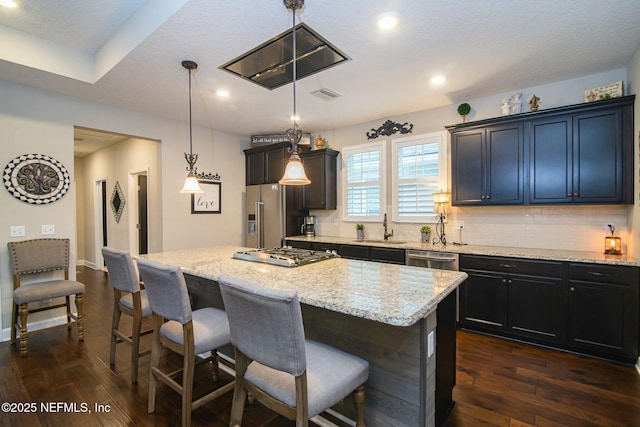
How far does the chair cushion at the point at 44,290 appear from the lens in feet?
9.53

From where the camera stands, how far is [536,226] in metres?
3.45

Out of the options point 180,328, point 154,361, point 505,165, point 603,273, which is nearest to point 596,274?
point 603,273

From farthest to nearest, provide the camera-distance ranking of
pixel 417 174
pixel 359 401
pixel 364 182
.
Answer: pixel 364 182, pixel 417 174, pixel 359 401

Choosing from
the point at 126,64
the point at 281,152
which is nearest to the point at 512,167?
the point at 281,152

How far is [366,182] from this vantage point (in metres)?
4.75

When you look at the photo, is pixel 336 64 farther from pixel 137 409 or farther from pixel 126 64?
pixel 137 409

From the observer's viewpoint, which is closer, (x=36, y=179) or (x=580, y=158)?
(x=580, y=158)

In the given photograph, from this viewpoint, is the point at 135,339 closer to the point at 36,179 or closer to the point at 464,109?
the point at 36,179

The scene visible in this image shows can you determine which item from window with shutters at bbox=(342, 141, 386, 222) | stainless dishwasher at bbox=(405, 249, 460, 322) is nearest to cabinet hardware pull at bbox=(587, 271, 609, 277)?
stainless dishwasher at bbox=(405, 249, 460, 322)

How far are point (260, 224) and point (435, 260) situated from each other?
2.87 metres

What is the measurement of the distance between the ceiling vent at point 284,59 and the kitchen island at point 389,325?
1.79 m

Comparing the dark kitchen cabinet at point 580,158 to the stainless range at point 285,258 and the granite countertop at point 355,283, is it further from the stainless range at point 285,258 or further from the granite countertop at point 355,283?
the stainless range at point 285,258

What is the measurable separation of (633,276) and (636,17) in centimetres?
203

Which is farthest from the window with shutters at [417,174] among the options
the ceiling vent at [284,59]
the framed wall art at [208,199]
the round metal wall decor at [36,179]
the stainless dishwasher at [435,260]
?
the round metal wall decor at [36,179]
